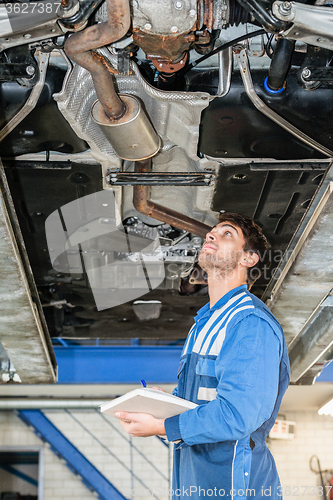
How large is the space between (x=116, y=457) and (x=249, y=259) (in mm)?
5484

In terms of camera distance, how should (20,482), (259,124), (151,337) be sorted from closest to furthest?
(259,124)
(151,337)
(20,482)

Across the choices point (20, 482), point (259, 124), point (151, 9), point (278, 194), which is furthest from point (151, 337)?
point (20, 482)

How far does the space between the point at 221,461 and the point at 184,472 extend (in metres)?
0.20

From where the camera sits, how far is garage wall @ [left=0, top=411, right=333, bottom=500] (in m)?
6.34

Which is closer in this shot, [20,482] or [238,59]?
[238,59]

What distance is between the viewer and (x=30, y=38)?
1424mm

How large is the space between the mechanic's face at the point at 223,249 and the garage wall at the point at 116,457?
534 cm

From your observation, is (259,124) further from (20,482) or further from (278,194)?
(20,482)

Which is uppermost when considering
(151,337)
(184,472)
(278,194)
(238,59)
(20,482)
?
(238,59)

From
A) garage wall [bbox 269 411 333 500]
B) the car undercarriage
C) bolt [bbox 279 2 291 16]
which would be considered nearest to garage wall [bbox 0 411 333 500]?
garage wall [bbox 269 411 333 500]

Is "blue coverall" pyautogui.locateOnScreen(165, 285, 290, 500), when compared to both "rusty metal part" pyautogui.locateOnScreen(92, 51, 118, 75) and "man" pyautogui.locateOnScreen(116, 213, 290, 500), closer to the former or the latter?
"man" pyautogui.locateOnScreen(116, 213, 290, 500)

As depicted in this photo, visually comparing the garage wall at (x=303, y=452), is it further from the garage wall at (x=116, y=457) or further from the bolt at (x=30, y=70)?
the bolt at (x=30, y=70)

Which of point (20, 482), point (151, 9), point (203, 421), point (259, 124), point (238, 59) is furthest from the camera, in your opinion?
point (20, 482)

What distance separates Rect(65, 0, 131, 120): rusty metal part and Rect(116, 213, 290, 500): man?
864 mm
